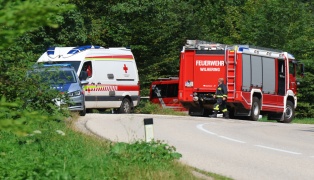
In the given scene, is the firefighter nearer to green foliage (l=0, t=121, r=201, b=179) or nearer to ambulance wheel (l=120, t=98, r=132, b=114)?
ambulance wheel (l=120, t=98, r=132, b=114)

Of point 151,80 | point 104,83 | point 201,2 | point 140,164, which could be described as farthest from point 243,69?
point 201,2

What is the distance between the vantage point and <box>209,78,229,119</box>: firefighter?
32594mm

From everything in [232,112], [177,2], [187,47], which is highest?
[177,2]

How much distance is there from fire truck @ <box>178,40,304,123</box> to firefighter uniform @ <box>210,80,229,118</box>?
0.69m

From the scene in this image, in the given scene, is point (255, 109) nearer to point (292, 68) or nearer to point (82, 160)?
point (292, 68)

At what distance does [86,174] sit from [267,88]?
89.6ft

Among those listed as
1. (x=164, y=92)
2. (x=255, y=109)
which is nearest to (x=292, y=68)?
(x=255, y=109)

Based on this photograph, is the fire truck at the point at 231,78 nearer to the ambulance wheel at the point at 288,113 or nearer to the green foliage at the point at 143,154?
the ambulance wheel at the point at 288,113

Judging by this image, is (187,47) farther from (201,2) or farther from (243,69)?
(201,2)

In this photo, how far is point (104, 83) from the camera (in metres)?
31.9

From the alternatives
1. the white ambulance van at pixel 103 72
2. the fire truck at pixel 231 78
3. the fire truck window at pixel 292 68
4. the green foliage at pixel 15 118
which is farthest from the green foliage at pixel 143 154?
the fire truck window at pixel 292 68

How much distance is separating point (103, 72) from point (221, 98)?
4621mm

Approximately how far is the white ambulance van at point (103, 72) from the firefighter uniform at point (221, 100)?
327 cm

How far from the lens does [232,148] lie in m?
16.9
